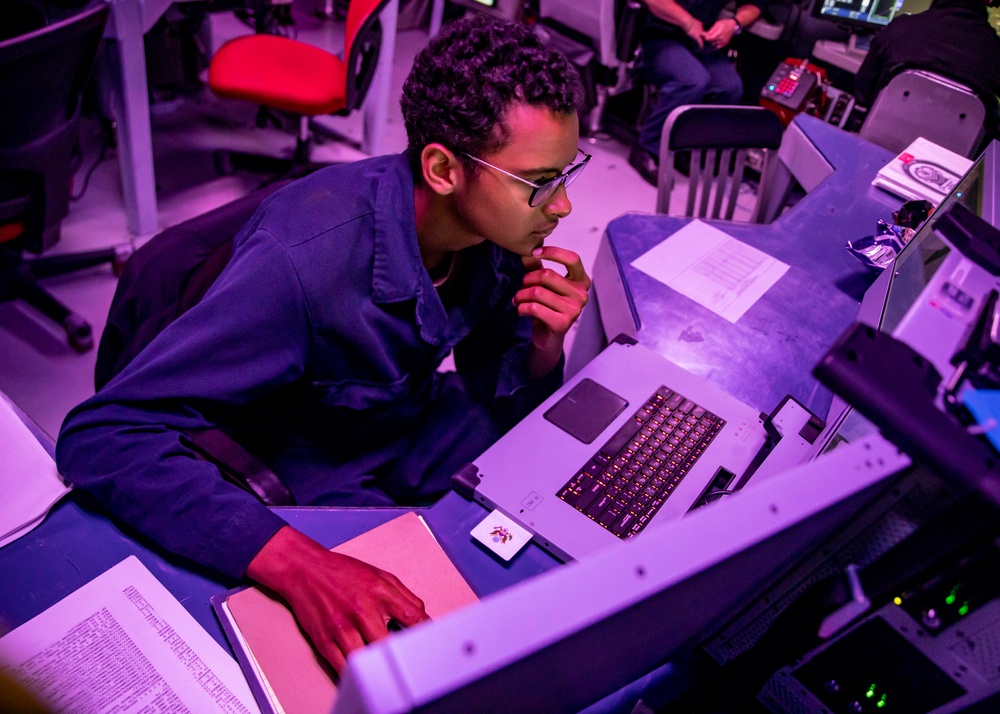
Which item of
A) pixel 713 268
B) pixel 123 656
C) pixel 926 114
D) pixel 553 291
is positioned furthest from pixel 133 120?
pixel 926 114

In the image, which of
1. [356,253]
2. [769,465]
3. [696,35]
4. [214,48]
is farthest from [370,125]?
[769,465]

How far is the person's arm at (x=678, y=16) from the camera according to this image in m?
3.09

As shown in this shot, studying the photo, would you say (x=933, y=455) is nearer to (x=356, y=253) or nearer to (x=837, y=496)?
(x=837, y=496)

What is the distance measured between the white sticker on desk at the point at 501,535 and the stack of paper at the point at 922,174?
61.8 inches

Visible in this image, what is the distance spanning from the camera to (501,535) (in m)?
0.95

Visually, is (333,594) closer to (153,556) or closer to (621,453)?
(153,556)

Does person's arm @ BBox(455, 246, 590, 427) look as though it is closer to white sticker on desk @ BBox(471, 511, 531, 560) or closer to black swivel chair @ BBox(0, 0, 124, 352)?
white sticker on desk @ BBox(471, 511, 531, 560)

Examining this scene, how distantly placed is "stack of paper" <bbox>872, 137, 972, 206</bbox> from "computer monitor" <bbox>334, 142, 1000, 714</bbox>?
1.35 m

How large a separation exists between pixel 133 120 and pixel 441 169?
175 centimetres

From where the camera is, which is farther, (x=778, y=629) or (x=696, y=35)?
(x=696, y=35)

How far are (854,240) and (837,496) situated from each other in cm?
145

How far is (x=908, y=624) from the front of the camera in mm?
628

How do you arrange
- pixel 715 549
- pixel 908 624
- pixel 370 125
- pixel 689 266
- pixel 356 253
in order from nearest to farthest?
pixel 715 549, pixel 908 624, pixel 356 253, pixel 689 266, pixel 370 125

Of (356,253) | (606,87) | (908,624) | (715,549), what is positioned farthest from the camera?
(606,87)
